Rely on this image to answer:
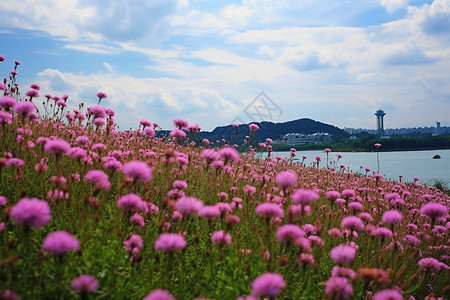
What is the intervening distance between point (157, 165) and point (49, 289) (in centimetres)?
339

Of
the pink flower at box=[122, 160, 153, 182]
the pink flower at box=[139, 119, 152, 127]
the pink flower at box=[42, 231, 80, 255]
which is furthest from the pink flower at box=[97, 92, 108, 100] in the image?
the pink flower at box=[42, 231, 80, 255]

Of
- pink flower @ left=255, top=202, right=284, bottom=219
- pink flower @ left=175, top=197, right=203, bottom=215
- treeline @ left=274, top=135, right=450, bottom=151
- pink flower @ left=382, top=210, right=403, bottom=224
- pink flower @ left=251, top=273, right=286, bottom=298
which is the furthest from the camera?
treeline @ left=274, top=135, right=450, bottom=151

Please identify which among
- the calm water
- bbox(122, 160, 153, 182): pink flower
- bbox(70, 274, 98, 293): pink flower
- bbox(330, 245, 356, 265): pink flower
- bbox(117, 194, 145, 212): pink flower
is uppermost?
bbox(122, 160, 153, 182): pink flower

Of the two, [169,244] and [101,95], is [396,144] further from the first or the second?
[169,244]

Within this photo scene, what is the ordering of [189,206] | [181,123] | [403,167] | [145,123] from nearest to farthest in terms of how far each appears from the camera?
[189,206], [181,123], [145,123], [403,167]

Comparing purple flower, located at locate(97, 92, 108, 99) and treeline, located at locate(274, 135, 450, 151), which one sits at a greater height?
purple flower, located at locate(97, 92, 108, 99)

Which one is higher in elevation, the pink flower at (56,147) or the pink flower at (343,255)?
the pink flower at (56,147)

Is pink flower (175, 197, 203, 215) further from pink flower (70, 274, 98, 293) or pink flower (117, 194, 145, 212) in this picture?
pink flower (70, 274, 98, 293)

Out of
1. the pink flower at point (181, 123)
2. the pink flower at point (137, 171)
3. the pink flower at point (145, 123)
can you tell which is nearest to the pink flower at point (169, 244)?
the pink flower at point (137, 171)

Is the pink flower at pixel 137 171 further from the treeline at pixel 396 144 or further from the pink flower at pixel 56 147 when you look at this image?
the treeline at pixel 396 144

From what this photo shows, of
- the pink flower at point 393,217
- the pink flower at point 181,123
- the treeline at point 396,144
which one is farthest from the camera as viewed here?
the treeline at point 396,144

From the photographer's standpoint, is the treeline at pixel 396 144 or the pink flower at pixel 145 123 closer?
the pink flower at pixel 145 123

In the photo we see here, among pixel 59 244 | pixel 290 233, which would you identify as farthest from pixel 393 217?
pixel 59 244

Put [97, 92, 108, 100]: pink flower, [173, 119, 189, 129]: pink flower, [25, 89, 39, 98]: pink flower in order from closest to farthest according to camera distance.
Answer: [173, 119, 189, 129]: pink flower < [25, 89, 39, 98]: pink flower < [97, 92, 108, 100]: pink flower
